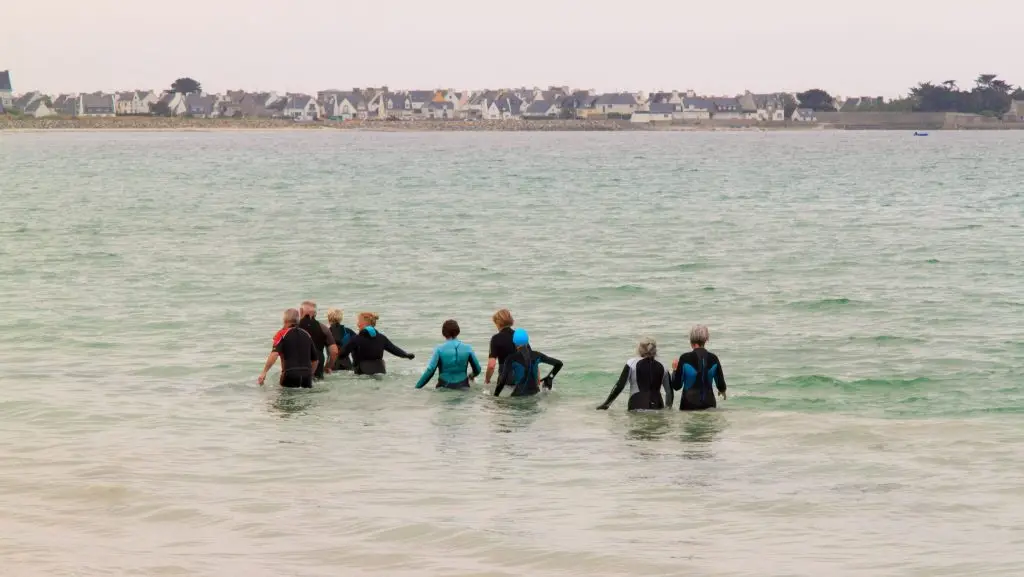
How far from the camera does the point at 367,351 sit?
824 inches

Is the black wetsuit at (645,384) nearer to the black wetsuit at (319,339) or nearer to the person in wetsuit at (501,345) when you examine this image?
the person in wetsuit at (501,345)

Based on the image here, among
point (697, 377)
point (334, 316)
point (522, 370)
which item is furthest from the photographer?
point (334, 316)

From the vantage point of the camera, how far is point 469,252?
46062 millimetres

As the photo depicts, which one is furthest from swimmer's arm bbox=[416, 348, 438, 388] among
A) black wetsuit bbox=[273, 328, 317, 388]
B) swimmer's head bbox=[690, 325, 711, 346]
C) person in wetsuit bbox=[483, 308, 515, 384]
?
swimmer's head bbox=[690, 325, 711, 346]

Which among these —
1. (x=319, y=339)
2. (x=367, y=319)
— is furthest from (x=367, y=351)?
(x=319, y=339)

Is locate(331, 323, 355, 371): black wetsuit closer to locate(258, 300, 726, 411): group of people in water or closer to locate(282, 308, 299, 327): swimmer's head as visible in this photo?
locate(258, 300, 726, 411): group of people in water

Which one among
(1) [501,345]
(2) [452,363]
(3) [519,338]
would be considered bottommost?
(2) [452,363]

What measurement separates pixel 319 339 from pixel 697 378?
226 inches

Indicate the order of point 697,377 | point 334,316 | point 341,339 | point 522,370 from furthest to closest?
1. point 341,339
2. point 334,316
3. point 522,370
4. point 697,377

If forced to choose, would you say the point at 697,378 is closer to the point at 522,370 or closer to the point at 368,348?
the point at 522,370

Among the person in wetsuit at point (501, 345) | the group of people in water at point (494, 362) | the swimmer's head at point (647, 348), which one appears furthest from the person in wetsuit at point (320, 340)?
the swimmer's head at point (647, 348)

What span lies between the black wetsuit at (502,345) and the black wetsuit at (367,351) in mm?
1571

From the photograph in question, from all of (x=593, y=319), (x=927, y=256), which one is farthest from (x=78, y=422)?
(x=927, y=256)

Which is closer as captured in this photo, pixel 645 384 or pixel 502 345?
pixel 645 384
